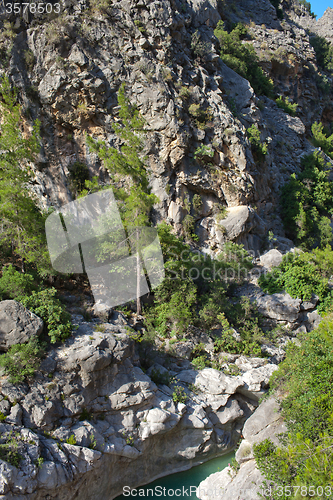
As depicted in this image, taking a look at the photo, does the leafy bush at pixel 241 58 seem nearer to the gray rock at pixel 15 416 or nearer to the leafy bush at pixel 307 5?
the leafy bush at pixel 307 5

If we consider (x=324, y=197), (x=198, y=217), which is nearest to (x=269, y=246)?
(x=198, y=217)

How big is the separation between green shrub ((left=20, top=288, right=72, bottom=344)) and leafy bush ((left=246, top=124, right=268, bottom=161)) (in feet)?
61.0

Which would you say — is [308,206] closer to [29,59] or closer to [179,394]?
[179,394]

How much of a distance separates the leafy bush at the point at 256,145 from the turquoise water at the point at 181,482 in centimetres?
1958

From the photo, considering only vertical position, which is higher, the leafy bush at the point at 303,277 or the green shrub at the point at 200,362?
the leafy bush at the point at 303,277

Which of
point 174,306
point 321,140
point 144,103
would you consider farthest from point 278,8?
point 174,306

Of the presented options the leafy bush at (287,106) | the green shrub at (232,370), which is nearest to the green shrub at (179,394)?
the green shrub at (232,370)

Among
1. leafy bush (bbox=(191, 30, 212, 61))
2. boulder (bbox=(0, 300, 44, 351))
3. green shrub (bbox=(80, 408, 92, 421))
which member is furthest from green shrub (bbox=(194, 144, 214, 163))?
green shrub (bbox=(80, 408, 92, 421))

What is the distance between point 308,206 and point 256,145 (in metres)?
6.47

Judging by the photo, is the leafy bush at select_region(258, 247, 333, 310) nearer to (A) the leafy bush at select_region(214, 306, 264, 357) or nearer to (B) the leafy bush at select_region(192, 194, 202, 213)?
(A) the leafy bush at select_region(214, 306, 264, 357)

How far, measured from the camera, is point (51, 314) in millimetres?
10961

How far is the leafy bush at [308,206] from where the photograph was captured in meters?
22.9

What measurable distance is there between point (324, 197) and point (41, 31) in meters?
23.9

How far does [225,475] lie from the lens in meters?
9.94
